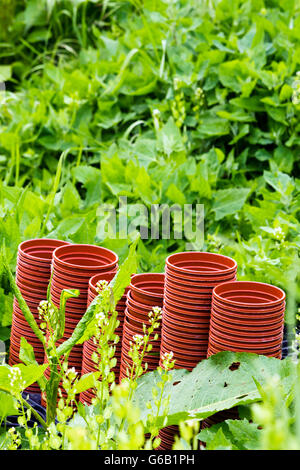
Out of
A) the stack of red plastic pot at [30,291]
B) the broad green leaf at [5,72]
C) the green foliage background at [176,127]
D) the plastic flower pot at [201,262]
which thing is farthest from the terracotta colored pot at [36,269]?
the broad green leaf at [5,72]

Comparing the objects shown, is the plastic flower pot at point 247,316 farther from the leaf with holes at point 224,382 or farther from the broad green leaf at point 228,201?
the broad green leaf at point 228,201

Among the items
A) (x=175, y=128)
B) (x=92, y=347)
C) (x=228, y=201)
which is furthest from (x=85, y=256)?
(x=175, y=128)

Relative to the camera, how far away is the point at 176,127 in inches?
114

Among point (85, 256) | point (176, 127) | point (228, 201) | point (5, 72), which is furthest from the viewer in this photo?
point (5, 72)

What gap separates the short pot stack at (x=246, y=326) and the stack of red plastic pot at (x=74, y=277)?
333 mm

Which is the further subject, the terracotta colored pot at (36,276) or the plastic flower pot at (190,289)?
the terracotta colored pot at (36,276)

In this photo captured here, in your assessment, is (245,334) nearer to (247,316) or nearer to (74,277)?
(247,316)

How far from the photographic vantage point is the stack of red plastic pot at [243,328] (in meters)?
1.39

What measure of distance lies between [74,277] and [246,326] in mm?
460

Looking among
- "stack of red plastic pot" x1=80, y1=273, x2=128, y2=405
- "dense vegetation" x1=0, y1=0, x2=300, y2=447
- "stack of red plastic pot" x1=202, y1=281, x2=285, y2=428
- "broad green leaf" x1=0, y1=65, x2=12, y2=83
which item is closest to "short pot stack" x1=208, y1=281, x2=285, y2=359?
"stack of red plastic pot" x1=202, y1=281, x2=285, y2=428

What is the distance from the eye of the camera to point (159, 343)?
5.20 ft

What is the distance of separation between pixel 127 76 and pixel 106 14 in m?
1.25
